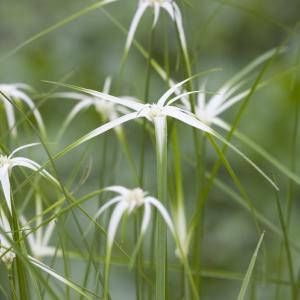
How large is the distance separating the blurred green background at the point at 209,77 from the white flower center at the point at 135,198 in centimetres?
70

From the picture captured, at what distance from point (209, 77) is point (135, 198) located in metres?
1.01

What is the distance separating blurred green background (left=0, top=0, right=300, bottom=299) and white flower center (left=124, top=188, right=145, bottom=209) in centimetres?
70

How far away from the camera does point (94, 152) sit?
1.30 m

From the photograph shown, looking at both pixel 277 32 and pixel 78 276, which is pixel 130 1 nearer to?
pixel 277 32

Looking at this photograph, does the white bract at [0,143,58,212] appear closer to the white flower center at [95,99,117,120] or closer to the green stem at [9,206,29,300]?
the green stem at [9,206,29,300]

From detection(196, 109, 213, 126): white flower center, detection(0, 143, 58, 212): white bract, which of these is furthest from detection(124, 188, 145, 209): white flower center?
detection(196, 109, 213, 126): white flower center

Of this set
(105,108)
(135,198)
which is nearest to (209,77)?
(105,108)

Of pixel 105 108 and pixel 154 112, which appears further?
pixel 105 108

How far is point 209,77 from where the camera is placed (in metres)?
1.42

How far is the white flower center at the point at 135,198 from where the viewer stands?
0.42 m

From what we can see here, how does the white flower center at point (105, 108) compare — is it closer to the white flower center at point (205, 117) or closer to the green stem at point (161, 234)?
the white flower center at point (205, 117)

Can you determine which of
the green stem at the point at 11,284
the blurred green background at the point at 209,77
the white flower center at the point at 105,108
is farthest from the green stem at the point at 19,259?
the blurred green background at the point at 209,77

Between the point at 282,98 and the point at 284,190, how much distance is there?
5.6 inches

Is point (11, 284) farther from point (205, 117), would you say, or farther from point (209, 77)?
point (209, 77)
